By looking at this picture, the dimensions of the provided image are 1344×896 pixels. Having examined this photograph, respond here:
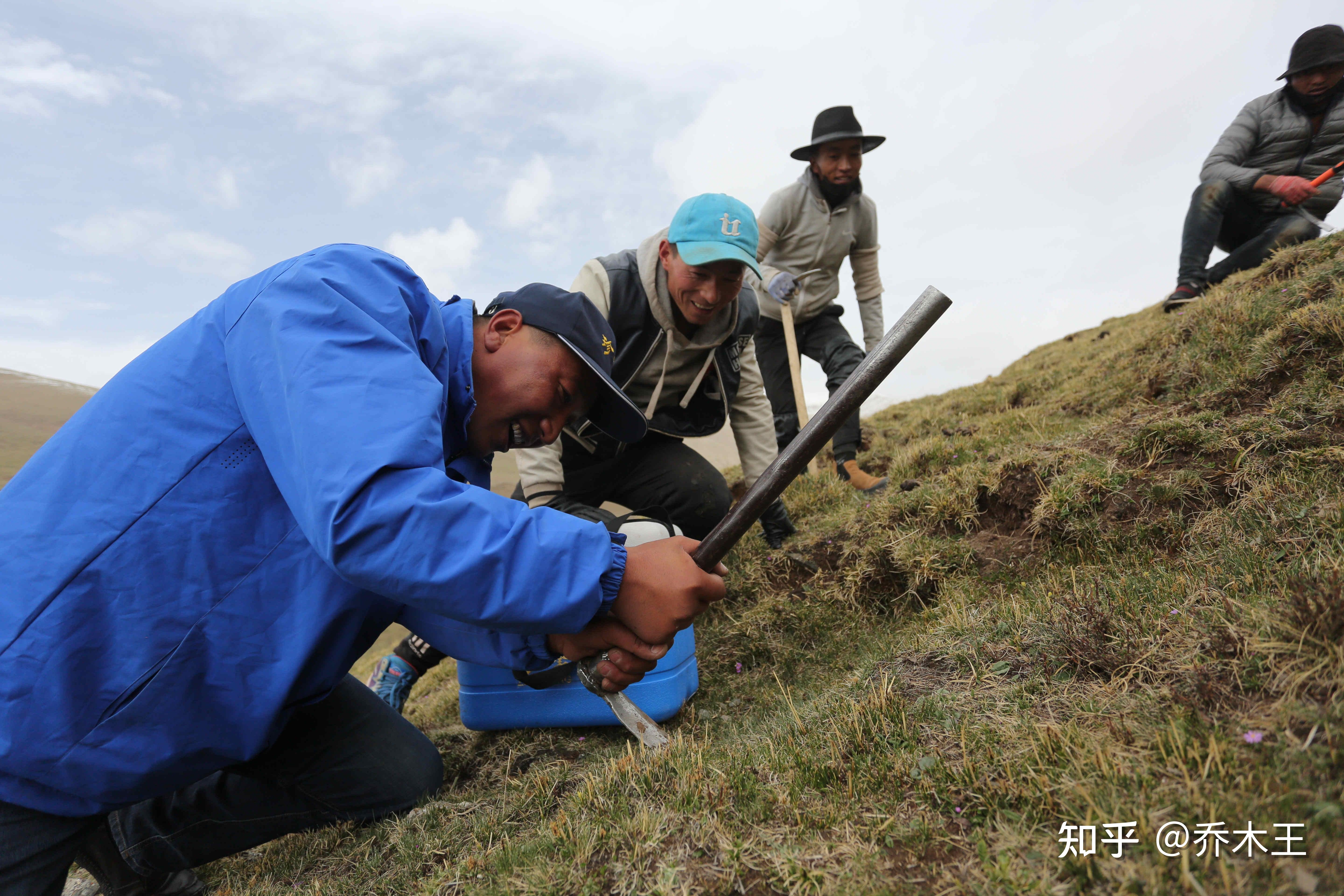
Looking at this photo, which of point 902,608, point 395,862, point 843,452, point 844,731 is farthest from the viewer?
point 843,452

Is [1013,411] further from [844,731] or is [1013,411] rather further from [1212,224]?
[844,731]

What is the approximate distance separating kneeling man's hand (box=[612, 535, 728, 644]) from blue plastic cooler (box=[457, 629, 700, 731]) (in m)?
1.21

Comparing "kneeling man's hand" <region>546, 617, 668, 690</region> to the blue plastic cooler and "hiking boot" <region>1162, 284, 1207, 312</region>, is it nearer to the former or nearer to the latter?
the blue plastic cooler

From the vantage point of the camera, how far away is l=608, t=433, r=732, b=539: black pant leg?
4.61m

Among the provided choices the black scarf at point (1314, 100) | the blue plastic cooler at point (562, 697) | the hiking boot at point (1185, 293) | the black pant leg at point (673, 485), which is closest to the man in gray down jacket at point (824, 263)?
the black pant leg at point (673, 485)

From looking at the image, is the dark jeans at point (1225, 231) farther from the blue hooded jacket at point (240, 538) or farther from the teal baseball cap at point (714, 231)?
the blue hooded jacket at point (240, 538)

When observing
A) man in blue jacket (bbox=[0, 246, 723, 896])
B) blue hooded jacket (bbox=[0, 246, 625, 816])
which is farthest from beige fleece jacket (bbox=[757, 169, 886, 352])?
blue hooded jacket (bbox=[0, 246, 625, 816])

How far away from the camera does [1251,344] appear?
3.78 meters

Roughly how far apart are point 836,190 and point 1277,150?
13.9ft

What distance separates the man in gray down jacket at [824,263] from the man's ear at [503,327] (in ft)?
11.9

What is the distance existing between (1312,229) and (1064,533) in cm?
521

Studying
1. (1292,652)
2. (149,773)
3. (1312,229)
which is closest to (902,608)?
(1292,652)

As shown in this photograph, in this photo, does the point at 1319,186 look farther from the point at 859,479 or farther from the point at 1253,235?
the point at 859,479

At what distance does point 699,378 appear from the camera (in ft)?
14.9
